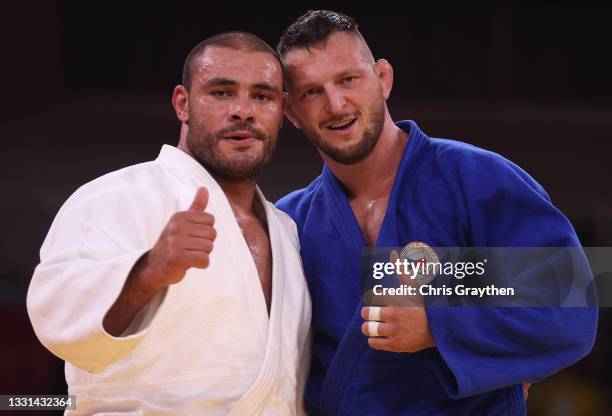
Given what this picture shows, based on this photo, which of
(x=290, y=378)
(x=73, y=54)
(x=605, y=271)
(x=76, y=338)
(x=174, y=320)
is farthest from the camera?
(x=73, y=54)

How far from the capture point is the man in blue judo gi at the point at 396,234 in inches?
79.2

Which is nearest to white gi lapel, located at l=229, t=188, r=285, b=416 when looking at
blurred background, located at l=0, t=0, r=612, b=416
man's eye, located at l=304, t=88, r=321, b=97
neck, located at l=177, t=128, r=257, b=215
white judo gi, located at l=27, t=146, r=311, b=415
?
white judo gi, located at l=27, t=146, r=311, b=415

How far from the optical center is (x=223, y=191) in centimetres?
225

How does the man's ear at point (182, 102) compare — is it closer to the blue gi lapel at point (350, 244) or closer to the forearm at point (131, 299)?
the blue gi lapel at point (350, 244)

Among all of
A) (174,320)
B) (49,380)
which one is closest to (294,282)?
(174,320)

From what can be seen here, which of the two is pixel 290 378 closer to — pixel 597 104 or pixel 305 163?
pixel 305 163

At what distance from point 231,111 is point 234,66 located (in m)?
0.12

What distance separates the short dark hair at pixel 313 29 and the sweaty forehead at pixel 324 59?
16 mm

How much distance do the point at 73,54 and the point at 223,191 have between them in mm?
2206

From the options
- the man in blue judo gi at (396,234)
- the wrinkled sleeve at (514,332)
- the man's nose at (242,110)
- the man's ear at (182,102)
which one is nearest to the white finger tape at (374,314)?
the man in blue judo gi at (396,234)

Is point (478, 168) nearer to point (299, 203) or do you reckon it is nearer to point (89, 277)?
point (299, 203)

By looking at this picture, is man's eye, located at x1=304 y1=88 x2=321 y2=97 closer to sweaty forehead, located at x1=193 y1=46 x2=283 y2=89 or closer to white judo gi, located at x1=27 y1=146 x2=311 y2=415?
Result: sweaty forehead, located at x1=193 y1=46 x2=283 y2=89

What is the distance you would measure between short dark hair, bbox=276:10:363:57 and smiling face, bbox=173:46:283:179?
24cm

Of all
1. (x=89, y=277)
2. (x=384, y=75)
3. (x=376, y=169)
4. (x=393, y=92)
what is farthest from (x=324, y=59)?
(x=393, y=92)
